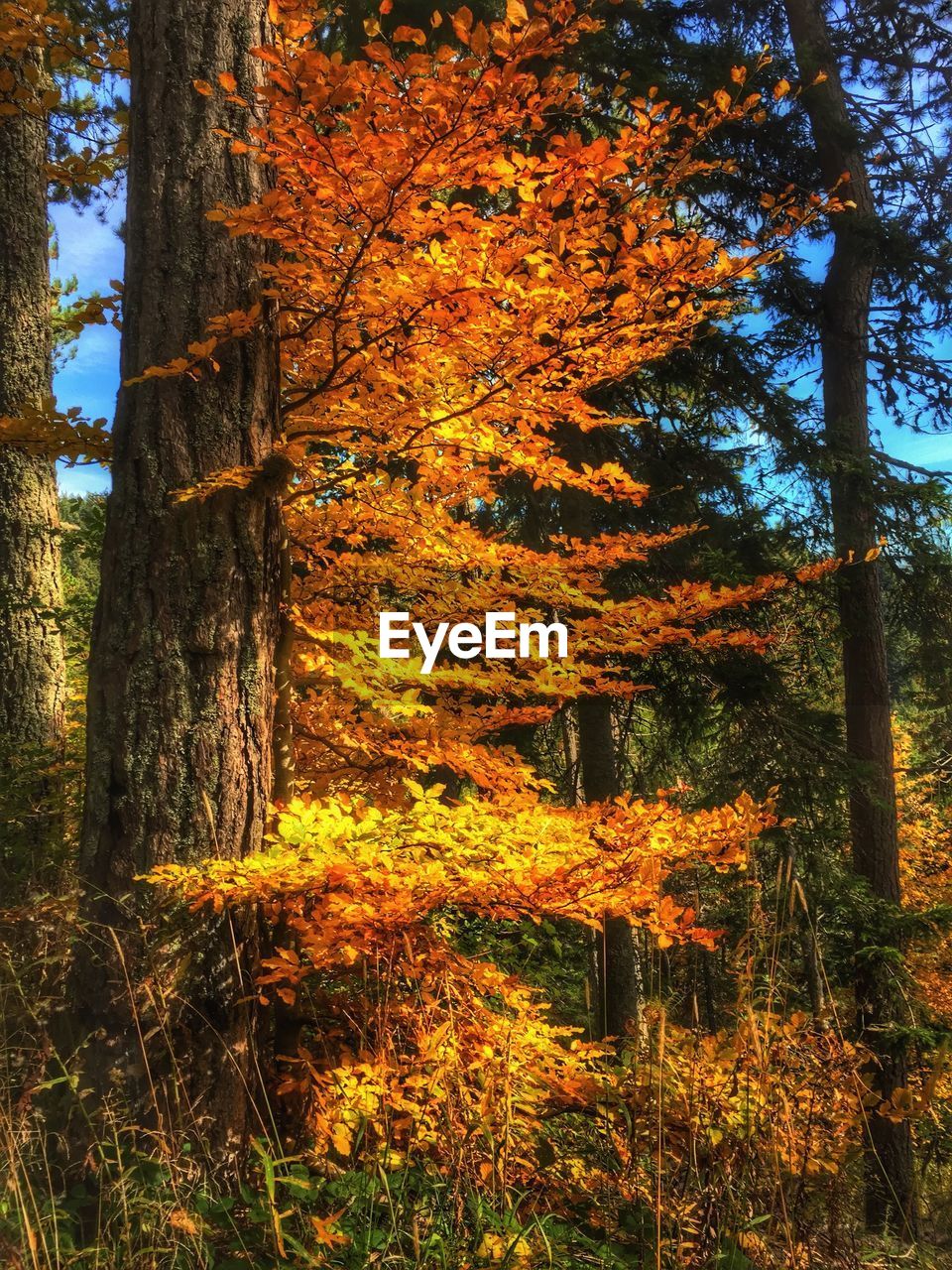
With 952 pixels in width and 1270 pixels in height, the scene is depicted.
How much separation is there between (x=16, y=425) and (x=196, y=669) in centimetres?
114

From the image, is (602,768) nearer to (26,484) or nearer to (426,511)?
(426,511)

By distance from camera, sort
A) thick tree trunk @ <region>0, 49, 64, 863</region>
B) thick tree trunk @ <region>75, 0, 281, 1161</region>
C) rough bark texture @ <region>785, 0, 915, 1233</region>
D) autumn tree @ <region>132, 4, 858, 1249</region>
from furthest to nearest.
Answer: rough bark texture @ <region>785, 0, 915, 1233</region> → thick tree trunk @ <region>0, 49, 64, 863</region> → thick tree trunk @ <region>75, 0, 281, 1161</region> → autumn tree @ <region>132, 4, 858, 1249</region>

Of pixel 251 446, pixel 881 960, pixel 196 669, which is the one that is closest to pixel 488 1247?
pixel 196 669

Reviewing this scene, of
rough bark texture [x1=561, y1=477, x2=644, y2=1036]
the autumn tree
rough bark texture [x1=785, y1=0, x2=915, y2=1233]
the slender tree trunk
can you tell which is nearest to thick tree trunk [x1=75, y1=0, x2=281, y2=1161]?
the autumn tree

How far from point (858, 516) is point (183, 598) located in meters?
5.69

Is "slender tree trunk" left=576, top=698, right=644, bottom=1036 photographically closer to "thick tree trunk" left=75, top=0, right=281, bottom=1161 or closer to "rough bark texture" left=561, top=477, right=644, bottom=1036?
"rough bark texture" left=561, top=477, right=644, bottom=1036

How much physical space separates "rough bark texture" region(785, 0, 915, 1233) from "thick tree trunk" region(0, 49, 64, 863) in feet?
19.0

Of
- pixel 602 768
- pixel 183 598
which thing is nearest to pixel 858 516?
pixel 602 768

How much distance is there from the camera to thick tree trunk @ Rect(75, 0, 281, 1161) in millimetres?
2682

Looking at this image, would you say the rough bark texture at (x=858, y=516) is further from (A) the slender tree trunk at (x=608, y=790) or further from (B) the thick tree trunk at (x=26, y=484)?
(B) the thick tree trunk at (x=26, y=484)

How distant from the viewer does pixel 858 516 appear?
22.0ft

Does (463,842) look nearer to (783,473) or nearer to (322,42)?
(783,473)

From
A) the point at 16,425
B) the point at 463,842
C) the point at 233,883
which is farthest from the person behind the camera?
the point at 16,425

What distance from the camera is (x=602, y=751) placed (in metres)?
6.81
